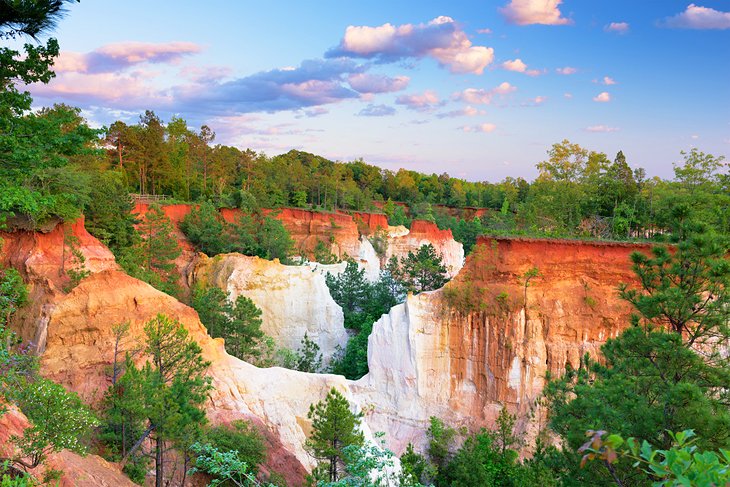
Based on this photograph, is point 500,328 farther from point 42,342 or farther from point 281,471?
point 42,342

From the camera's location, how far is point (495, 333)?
19438 mm

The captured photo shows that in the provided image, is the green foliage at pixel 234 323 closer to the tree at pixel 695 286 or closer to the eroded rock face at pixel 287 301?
the eroded rock face at pixel 287 301

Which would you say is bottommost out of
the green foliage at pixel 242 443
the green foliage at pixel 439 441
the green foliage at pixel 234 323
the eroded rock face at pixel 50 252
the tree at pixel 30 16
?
the green foliage at pixel 439 441

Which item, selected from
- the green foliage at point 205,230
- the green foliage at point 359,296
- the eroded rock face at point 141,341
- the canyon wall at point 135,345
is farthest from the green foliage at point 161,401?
the green foliage at point 205,230

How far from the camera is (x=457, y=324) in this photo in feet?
66.4

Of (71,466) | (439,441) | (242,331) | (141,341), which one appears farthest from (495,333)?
(71,466)

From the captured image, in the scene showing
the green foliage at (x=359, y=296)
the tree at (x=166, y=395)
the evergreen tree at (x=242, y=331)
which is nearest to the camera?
the tree at (x=166, y=395)

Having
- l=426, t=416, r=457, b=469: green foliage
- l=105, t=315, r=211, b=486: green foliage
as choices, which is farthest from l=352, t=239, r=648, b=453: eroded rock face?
l=105, t=315, r=211, b=486: green foliage

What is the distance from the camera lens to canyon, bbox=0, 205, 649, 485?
54.0 ft

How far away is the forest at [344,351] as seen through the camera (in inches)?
328

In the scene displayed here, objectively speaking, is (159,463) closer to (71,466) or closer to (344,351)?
(71,466)

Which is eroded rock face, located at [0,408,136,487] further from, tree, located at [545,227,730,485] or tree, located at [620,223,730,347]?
tree, located at [620,223,730,347]

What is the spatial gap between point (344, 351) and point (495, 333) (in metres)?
9.63

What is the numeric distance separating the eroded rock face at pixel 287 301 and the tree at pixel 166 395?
12708mm
